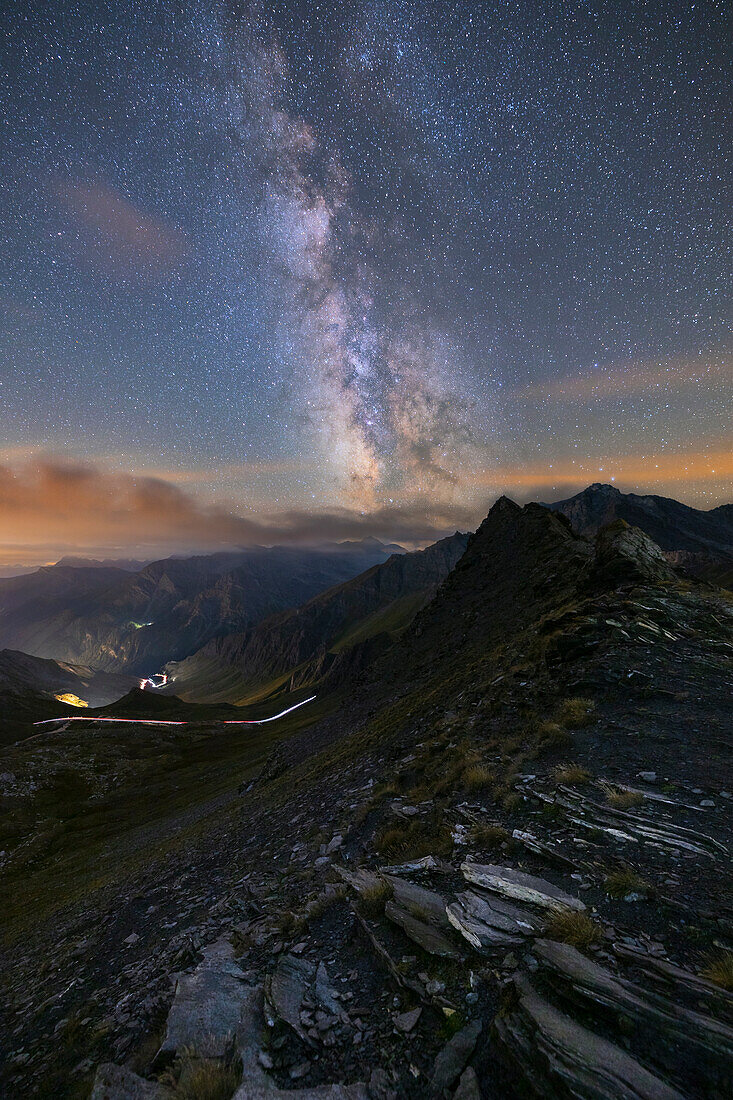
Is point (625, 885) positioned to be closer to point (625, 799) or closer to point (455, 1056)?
point (625, 799)

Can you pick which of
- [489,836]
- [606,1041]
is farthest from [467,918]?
[606,1041]

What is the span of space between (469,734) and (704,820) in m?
8.73

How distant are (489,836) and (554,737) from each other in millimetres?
4825

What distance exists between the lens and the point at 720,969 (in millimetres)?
4859

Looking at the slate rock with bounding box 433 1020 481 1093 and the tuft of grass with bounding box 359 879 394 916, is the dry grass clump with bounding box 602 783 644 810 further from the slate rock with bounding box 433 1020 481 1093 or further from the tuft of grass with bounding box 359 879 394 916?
the slate rock with bounding box 433 1020 481 1093

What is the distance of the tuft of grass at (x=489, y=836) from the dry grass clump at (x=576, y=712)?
217 inches

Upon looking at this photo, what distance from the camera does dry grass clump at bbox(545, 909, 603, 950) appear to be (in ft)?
18.5

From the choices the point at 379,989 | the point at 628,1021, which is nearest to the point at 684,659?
the point at 628,1021

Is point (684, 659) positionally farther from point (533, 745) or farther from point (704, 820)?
point (704, 820)

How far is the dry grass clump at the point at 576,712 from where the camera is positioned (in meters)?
13.1

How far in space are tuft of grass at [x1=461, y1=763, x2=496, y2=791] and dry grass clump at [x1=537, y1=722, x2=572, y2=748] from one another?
212 centimetres

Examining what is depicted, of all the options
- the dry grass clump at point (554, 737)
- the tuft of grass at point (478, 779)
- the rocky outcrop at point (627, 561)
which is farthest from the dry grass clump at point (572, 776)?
the rocky outcrop at point (627, 561)

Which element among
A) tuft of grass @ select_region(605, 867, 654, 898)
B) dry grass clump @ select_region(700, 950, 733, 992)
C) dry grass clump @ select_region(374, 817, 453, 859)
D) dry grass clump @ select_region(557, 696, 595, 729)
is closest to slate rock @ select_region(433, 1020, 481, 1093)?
dry grass clump @ select_region(700, 950, 733, 992)

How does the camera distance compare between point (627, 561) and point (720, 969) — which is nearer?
point (720, 969)
